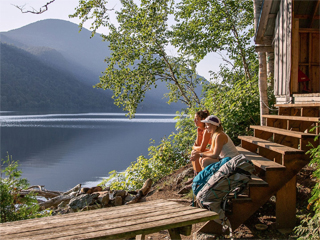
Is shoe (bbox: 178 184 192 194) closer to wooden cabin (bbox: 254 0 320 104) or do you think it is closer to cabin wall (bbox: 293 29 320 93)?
wooden cabin (bbox: 254 0 320 104)

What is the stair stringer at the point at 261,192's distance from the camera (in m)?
3.91

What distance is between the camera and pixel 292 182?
13.0 feet

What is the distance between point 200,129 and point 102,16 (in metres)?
6.89

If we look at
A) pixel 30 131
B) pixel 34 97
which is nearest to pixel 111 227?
pixel 30 131

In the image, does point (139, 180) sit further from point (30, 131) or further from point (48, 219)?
point (30, 131)

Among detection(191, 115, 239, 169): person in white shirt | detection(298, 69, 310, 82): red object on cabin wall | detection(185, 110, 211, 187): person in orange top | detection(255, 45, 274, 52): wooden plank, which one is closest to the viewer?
detection(191, 115, 239, 169): person in white shirt

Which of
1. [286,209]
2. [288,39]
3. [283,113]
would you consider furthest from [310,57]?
[286,209]

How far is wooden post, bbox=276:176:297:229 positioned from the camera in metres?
3.91

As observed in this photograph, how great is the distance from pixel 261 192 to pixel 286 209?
1.18 ft

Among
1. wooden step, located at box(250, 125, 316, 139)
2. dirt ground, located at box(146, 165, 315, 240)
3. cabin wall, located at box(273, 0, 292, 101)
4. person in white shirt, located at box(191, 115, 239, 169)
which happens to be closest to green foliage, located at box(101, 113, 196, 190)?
cabin wall, located at box(273, 0, 292, 101)

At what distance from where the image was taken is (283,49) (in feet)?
22.1

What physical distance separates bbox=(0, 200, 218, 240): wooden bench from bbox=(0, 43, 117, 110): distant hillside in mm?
100997

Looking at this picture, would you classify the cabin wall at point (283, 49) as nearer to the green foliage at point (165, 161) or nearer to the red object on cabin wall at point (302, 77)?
the red object on cabin wall at point (302, 77)

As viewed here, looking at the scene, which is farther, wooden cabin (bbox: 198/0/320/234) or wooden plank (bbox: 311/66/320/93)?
wooden plank (bbox: 311/66/320/93)
